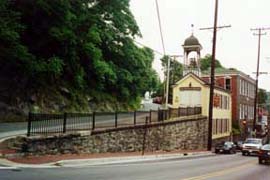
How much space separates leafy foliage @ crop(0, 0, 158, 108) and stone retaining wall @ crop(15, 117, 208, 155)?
7.82 meters

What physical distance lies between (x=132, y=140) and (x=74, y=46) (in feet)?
34.6

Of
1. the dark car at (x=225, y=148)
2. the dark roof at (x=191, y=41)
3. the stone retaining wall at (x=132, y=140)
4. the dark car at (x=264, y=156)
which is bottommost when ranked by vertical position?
the dark car at (x=225, y=148)

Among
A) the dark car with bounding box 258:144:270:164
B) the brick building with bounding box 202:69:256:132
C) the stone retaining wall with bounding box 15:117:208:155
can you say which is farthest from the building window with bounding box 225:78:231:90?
the dark car with bounding box 258:144:270:164

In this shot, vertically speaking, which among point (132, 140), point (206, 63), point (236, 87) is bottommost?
point (132, 140)

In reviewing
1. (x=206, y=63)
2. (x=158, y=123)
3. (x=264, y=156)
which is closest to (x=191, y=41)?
(x=158, y=123)

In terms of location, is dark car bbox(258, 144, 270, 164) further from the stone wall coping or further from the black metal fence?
the black metal fence

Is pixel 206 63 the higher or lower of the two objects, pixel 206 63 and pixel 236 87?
the higher

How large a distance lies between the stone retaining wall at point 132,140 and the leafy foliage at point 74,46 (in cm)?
782

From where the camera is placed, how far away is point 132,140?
31.6 metres

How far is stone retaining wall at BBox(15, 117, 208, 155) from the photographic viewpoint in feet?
73.8

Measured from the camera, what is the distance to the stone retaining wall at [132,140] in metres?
22.5

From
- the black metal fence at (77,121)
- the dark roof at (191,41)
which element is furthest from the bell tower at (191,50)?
the black metal fence at (77,121)

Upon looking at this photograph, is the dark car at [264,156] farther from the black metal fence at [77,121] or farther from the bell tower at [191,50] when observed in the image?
the bell tower at [191,50]

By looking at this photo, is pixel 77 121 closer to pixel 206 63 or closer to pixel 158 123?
pixel 158 123
